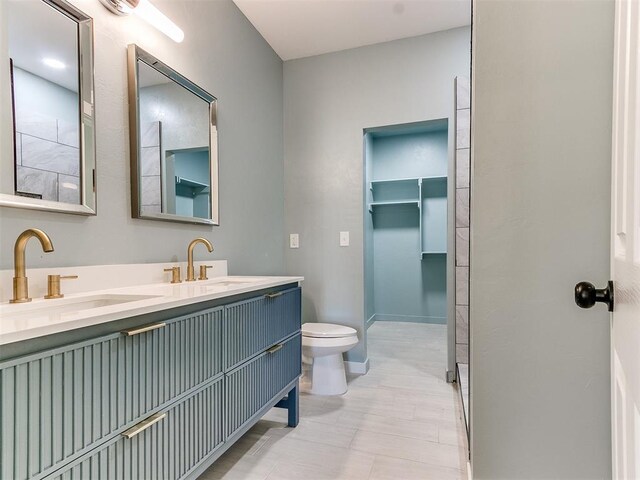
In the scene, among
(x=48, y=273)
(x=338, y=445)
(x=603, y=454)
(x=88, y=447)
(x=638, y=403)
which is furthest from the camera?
(x=338, y=445)

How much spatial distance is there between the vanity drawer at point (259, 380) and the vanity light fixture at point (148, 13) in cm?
155

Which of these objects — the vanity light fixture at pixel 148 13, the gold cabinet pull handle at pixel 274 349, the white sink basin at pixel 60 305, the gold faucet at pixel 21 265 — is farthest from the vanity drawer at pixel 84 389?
the vanity light fixture at pixel 148 13

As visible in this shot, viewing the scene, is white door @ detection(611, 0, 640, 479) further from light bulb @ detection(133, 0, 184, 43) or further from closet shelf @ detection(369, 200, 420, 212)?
closet shelf @ detection(369, 200, 420, 212)

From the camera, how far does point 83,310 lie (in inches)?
38.9

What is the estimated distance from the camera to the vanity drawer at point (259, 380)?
1.33m

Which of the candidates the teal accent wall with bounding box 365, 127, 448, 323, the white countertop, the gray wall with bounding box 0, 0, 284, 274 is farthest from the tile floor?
the teal accent wall with bounding box 365, 127, 448, 323

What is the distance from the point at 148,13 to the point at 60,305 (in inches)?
49.3

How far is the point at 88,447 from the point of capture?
2.57ft

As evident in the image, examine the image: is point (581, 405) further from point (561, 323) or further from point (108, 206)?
point (108, 206)

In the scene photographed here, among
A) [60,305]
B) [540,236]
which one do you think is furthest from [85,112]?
[540,236]

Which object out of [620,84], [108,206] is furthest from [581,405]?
[108,206]

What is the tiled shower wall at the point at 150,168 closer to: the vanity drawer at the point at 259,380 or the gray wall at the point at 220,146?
the gray wall at the point at 220,146

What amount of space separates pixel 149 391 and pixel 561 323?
1164 mm

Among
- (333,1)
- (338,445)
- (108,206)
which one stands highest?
(333,1)
